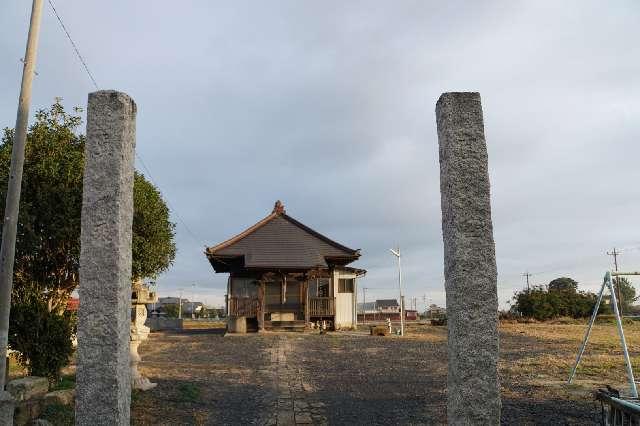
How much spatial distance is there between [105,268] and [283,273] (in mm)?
19155

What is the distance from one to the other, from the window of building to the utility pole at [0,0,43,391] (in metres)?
21.6

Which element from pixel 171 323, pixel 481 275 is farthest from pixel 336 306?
pixel 481 275

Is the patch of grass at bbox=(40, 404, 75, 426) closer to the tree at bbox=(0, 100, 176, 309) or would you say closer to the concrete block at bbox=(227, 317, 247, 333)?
the tree at bbox=(0, 100, 176, 309)

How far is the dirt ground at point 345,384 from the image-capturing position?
7.49m

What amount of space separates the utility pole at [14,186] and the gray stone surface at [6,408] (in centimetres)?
112

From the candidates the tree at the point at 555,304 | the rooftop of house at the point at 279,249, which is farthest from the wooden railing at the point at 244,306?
the tree at the point at 555,304

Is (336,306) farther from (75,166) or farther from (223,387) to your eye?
(75,166)

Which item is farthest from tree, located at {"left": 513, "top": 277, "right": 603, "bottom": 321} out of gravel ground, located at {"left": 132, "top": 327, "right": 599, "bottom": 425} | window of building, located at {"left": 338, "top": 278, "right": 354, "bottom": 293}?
gravel ground, located at {"left": 132, "top": 327, "right": 599, "bottom": 425}

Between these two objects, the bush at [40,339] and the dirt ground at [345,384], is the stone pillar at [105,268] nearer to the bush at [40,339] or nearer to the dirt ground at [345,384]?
the dirt ground at [345,384]

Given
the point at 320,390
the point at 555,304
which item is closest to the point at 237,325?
the point at 320,390

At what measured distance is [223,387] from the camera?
9.91 metres

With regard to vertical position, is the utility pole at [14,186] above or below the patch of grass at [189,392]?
above

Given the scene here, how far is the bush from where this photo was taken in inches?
288

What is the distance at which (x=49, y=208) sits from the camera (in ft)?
28.3
